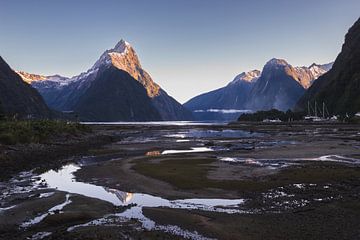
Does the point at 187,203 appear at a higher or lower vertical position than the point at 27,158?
lower

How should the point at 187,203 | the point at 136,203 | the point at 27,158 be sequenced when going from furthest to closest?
the point at 27,158
the point at 136,203
the point at 187,203

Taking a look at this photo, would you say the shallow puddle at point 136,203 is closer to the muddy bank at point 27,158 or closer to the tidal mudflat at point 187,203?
the tidal mudflat at point 187,203

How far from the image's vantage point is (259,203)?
67.5ft

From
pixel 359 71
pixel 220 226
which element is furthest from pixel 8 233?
pixel 359 71

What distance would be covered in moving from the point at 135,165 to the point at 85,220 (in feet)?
71.6

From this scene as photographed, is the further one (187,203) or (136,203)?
(136,203)

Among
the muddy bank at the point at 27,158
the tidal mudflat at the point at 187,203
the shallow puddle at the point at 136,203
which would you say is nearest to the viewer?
the tidal mudflat at the point at 187,203

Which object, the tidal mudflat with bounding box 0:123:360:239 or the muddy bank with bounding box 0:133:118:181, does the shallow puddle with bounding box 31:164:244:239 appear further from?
the muddy bank with bounding box 0:133:118:181

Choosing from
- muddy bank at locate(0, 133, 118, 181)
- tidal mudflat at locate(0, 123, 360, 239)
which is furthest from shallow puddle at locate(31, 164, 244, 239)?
muddy bank at locate(0, 133, 118, 181)

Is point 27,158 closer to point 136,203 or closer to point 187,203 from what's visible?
point 136,203

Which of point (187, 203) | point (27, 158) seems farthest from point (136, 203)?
point (27, 158)

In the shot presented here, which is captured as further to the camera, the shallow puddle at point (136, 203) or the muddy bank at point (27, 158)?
the muddy bank at point (27, 158)

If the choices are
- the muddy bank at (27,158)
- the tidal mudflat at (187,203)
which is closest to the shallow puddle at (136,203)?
the tidal mudflat at (187,203)

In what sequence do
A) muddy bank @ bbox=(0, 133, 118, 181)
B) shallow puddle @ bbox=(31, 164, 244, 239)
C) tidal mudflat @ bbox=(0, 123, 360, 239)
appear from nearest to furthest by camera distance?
tidal mudflat @ bbox=(0, 123, 360, 239)
shallow puddle @ bbox=(31, 164, 244, 239)
muddy bank @ bbox=(0, 133, 118, 181)
